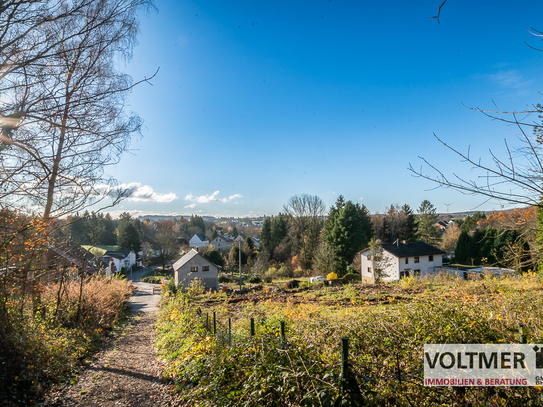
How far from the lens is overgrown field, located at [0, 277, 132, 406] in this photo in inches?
178

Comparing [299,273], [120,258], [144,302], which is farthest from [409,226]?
[120,258]

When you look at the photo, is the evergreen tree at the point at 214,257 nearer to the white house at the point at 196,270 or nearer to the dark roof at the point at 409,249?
the white house at the point at 196,270

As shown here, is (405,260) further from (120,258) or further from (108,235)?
(108,235)

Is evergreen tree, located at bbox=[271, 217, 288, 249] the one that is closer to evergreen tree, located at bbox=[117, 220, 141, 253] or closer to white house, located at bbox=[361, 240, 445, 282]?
white house, located at bbox=[361, 240, 445, 282]

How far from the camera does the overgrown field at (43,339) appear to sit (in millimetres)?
4516

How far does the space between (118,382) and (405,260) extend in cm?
2816

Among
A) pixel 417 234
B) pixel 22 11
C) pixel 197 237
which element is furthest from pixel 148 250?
pixel 22 11

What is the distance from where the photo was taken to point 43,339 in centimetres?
575

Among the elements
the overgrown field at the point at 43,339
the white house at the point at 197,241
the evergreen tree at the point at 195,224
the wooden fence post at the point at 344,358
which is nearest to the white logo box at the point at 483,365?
the wooden fence post at the point at 344,358

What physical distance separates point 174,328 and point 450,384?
753 centimetres

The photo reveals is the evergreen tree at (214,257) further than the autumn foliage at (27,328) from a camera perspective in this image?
Yes

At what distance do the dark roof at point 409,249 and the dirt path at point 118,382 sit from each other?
26.1 m

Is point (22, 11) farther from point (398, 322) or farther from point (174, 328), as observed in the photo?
point (174, 328)

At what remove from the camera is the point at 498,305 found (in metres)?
4.73
